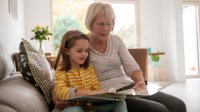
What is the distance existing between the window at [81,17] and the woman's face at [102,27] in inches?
165

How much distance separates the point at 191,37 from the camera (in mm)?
6305

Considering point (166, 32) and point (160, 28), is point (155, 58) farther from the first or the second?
point (160, 28)

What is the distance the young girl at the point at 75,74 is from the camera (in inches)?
40.1

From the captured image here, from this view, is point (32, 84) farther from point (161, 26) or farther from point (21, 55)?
point (161, 26)

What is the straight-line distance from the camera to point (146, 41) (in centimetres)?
603

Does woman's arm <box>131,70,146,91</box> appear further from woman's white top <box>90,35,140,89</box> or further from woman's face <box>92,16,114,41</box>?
woman's face <box>92,16,114,41</box>

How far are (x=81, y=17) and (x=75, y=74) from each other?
481 centimetres

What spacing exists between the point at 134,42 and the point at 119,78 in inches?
193

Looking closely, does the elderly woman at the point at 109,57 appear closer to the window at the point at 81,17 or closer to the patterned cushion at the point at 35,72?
the patterned cushion at the point at 35,72

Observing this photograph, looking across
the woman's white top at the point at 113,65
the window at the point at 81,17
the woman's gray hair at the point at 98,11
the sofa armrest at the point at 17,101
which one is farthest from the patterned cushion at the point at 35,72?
the window at the point at 81,17

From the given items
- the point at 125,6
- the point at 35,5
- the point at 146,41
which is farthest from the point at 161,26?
the point at 35,5

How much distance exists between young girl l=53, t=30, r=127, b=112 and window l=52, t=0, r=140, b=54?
4325 millimetres

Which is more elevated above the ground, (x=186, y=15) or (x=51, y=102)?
(x=186, y=15)

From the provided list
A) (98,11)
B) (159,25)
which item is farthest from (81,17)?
(98,11)
